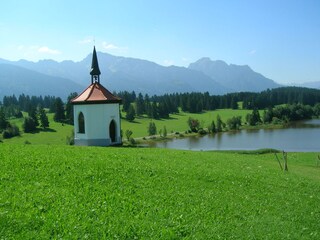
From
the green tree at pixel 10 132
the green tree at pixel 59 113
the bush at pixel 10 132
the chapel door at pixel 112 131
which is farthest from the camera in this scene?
the green tree at pixel 59 113

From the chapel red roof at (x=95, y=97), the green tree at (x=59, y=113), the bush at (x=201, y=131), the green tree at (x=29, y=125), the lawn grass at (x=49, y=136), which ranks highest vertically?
the chapel red roof at (x=95, y=97)

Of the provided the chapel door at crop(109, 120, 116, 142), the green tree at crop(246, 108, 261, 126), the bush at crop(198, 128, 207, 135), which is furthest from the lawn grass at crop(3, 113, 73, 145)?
the green tree at crop(246, 108, 261, 126)

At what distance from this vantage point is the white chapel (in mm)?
→ 33500

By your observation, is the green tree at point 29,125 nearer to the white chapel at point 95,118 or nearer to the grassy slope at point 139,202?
the white chapel at point 95,118

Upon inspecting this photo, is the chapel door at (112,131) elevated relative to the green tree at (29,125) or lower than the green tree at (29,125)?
elevated

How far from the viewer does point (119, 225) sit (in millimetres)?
9516

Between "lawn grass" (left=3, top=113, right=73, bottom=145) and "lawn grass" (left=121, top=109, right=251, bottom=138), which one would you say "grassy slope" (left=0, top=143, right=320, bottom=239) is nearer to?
"lawn grass" (left=3, top=113, right=73, bottom=145)

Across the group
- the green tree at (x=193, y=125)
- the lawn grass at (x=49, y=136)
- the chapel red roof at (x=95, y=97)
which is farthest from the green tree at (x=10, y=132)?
the chapel red roof at (x=95, y=97)

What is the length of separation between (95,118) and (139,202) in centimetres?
2291

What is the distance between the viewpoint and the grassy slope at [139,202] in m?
9.21

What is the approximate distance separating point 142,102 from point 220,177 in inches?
6663

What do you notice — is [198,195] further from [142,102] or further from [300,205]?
[142,102]

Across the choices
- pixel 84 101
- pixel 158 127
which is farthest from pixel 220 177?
pixel 158 127

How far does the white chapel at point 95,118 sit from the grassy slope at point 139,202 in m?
16.6
